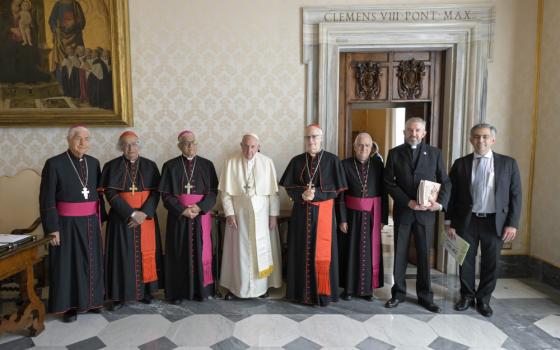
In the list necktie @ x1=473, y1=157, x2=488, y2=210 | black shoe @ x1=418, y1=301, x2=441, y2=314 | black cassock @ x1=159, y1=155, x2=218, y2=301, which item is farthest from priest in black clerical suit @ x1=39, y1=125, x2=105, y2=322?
necktie @ x1=473, y1=157, x2=488, y2=210

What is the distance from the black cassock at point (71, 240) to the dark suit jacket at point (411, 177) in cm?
288

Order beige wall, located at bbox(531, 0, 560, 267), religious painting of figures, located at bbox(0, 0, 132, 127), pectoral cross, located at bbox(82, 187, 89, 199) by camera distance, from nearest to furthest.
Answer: pectoral cross, located at bbox(82, 187, 89, 199), beige wall, located at bbox(531, 0, 560, 267), religious painting of figures, located at bbox(0, 0, 132, 127)

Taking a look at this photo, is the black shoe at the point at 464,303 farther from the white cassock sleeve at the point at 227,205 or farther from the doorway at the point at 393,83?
the white cassock sleeve at the point at 227,205

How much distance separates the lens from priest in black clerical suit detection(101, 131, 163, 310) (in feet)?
11.8

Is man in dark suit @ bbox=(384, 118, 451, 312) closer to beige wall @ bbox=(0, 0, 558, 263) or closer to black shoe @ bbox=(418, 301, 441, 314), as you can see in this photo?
black shoe @ bbox=(418, 301, 441, 314)

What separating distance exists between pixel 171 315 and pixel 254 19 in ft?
11.0

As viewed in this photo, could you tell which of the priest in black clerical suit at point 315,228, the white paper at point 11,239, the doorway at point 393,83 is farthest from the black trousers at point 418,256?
the white paper at point 11,239

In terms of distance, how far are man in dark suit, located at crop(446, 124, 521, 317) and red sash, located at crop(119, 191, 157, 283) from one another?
2.97 m

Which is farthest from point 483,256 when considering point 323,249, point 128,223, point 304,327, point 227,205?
point 128,223

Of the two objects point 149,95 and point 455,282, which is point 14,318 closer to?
point 149,95

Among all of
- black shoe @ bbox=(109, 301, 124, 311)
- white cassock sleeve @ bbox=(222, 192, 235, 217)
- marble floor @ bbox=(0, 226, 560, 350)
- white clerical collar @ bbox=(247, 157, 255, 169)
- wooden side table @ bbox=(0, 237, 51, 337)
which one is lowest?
marble floor @ bbox=(0, 226, 560, 350)

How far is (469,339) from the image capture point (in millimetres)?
3045

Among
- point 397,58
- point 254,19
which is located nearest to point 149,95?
point 254,19

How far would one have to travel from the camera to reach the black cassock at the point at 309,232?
12.1ft
